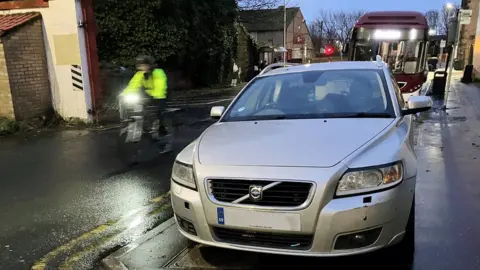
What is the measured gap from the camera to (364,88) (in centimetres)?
437

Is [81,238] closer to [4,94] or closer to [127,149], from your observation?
[127,149]

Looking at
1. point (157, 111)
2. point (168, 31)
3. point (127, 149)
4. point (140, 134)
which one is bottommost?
point (127, 149)

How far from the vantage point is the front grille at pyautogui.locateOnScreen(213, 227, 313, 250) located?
298cm

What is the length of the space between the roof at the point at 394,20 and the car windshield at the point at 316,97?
997cm

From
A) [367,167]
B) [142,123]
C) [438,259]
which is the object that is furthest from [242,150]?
[142,123]

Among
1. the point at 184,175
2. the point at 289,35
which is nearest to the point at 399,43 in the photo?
the point at 184,175

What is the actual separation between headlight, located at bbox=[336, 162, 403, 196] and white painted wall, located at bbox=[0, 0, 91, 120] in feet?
29.3

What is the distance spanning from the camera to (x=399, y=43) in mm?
13492

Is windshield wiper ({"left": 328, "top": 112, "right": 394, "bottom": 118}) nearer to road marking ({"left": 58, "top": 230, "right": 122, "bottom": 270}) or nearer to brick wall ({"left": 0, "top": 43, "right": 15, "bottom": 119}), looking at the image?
road marking ({"left": 58, "top": 230, "right": 122, "bottom": 270})

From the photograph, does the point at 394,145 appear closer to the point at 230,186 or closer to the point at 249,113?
the point at 230,186

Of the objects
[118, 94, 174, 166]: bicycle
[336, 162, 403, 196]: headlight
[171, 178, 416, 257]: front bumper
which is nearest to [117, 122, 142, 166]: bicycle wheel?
[118, 94, 174, 166]: bicycle

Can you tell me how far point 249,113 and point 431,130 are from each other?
21.1ft

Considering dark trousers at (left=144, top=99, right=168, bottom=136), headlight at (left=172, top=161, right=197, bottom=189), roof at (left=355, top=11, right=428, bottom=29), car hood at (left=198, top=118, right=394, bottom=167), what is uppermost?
roof at (left=355, top=11, right=428, bottom=29)

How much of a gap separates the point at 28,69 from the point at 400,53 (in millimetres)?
10788
